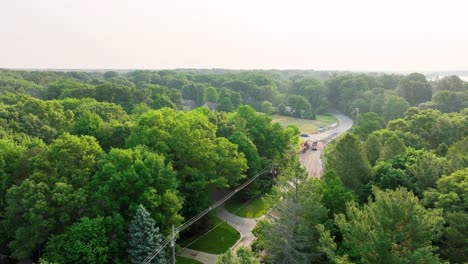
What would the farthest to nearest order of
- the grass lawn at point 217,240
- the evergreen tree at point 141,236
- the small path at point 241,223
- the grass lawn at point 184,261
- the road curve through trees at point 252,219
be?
the small path at point 241,223, the grass lawn at point 217,240, the road curve through trees at point 252,219, the grass lawn at point 184,261, the evergreen tree at point 141,236

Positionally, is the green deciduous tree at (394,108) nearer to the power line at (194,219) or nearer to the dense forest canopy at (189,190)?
the dense forest canopy at (189,190)

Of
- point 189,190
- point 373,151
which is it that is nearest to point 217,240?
point 189,190

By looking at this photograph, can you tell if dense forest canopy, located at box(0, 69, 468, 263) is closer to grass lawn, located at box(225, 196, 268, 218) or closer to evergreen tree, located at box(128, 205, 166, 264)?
evergreen tree, located at box(128, 205, 166, 264)

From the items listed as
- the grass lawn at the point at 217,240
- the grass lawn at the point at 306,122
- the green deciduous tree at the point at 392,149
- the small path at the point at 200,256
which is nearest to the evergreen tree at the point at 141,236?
the small path at the point at 200,256

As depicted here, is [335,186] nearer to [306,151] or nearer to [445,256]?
[445,256]

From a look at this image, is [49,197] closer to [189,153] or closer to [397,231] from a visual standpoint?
[189,153]
